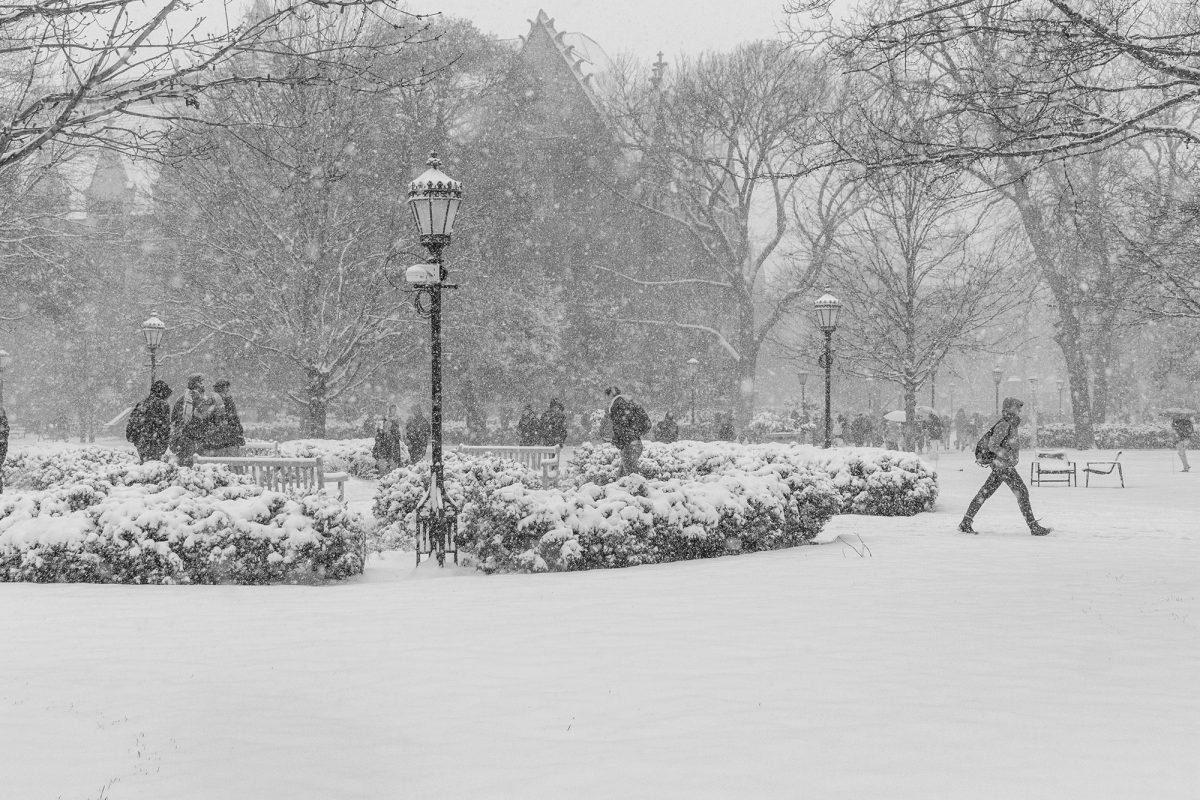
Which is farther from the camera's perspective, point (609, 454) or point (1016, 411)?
point (609, 454)

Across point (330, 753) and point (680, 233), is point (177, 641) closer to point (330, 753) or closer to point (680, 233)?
point (330, 753)

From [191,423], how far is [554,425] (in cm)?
1051

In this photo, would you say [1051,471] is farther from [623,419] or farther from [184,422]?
[184,422]

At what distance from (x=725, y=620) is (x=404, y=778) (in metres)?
3.42

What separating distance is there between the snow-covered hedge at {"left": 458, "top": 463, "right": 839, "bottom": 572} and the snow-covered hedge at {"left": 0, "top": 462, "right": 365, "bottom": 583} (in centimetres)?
138

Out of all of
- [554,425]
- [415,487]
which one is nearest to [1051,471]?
[554,425]

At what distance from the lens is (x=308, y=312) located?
2762 centimetres

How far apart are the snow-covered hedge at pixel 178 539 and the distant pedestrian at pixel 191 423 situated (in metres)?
5.07

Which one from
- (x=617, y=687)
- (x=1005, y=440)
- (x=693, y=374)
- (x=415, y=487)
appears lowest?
(x=617, y=687)

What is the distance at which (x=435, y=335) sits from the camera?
1062 cm

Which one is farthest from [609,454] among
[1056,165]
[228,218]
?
[1056,165]

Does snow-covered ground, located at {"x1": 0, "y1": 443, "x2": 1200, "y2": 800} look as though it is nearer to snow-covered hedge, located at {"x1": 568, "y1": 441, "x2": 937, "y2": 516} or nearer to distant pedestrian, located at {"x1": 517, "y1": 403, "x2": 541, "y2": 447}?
snow-covered hedge, located at {"x1": 568, "y1": 441, "x2": 937, "y2": 516}

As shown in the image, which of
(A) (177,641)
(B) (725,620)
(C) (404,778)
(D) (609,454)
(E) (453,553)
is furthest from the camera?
(D) (609,454)

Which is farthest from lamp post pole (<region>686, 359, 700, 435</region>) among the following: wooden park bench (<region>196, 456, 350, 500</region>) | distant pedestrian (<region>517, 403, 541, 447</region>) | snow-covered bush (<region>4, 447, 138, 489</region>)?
wooden park bench (<region>196, 456, 350, 500</region>)
